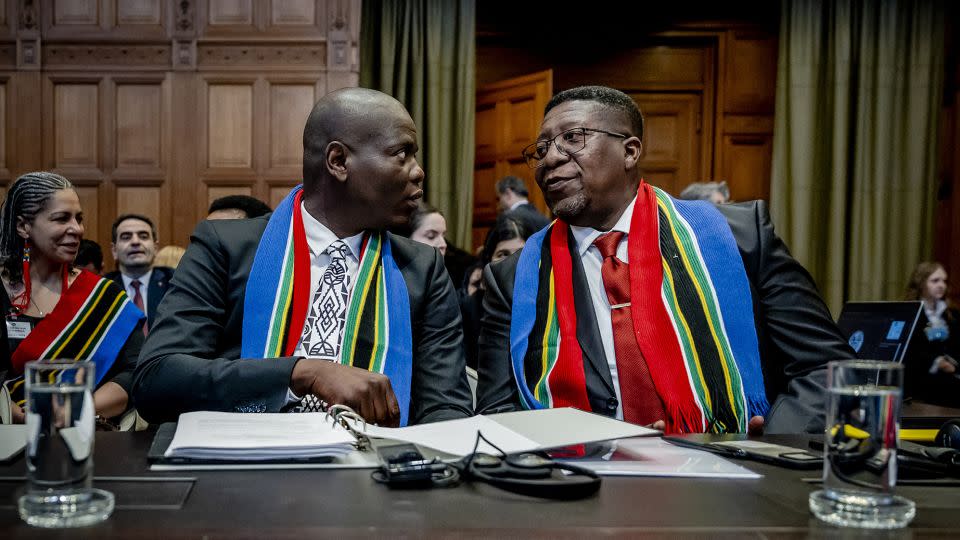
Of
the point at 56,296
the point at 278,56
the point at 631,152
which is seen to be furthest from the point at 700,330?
the point at 278,56

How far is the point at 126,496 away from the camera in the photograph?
1.00m

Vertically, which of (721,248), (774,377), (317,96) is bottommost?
(774,377)

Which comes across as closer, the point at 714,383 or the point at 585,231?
the point at 714,383

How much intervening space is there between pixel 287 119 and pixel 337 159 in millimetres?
4212

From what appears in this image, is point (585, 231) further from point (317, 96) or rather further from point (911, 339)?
point (317, 96)

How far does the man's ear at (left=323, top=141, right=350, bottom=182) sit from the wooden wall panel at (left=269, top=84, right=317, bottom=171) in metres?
4.11

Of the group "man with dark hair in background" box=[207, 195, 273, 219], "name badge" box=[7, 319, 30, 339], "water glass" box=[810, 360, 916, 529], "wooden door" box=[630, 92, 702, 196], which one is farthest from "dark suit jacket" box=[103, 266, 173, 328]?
"wooden door" box=[630, 92, 702, 196]

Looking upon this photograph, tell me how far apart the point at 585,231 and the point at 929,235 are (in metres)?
5.71

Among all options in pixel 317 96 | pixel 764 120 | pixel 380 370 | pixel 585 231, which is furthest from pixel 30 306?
pixel 764 120

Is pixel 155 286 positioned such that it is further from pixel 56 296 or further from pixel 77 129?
pixel 77 129

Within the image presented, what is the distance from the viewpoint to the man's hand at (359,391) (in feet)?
5.08

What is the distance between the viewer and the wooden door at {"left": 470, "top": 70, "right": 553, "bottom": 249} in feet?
22.2

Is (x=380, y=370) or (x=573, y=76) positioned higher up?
(x=573, y=76)

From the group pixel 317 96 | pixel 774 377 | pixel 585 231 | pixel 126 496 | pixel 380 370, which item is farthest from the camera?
pixel 317 96
